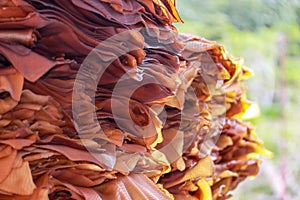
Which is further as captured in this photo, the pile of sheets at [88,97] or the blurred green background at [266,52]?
the blurred green background at [266,52]

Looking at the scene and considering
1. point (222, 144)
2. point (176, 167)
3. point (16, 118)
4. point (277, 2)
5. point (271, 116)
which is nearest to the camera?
point (16, 118)

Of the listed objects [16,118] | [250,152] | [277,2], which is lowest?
[277,2]

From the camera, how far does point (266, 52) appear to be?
2492mm

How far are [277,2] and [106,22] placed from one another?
1.88m

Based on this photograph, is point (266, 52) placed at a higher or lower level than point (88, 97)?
lower

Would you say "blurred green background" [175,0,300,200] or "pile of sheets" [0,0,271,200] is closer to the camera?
"pile of sheets" [0,0,271,200]

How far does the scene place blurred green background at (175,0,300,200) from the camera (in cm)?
212

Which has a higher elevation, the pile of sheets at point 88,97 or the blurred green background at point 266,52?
the pile of sheets at point 88,97

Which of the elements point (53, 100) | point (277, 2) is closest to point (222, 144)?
point (53, 100)

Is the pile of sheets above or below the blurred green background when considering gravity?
above

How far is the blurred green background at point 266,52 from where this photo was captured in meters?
2.12

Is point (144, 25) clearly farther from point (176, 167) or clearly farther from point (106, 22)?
point (176, 167)

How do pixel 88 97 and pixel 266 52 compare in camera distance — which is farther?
pixel 266 52

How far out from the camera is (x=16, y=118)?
38 cm
